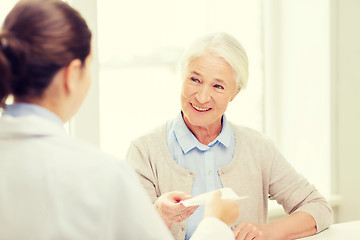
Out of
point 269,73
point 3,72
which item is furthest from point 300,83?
point 3,72

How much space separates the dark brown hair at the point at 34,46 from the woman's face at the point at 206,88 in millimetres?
997

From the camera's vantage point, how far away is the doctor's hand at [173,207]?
64.6 inches

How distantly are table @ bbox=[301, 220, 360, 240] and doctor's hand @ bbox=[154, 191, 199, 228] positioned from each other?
20.8 inches

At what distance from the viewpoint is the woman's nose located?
1942 mm

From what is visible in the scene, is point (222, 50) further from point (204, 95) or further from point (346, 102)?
point (346, 102)

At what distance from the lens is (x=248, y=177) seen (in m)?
2.03

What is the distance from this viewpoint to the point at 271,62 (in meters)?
3.20

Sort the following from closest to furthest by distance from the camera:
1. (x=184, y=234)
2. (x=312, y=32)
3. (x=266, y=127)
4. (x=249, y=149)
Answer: (x=184, y=234) < (x=249, y=149) < (x=312, y=32) < (x=266, y=127)

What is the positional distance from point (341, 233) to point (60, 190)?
1.34m

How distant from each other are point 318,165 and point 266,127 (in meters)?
0.42

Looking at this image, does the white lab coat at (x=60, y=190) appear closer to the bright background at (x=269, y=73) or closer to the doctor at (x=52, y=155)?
the doctor at (x=52, y=155)

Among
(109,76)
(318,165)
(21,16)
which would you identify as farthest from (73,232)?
(318,165)

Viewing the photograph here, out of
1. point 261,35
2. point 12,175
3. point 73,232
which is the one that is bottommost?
point 73,232

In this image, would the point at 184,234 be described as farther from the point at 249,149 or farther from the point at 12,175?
the point at 12,175
